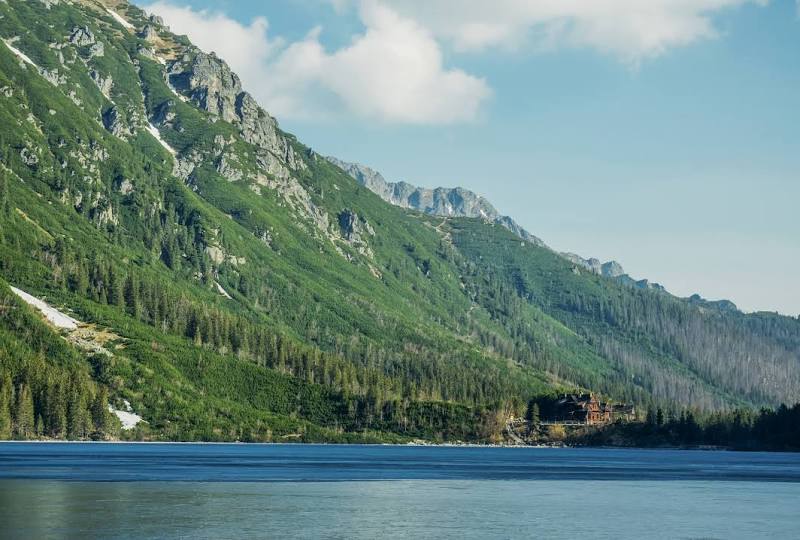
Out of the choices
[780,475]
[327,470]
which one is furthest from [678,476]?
[327,470]

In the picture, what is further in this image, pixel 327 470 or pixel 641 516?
pixel 327 470

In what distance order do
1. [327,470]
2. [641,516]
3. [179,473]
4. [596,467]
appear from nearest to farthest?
1. [641,516]
2. [179,473]
3. [327,470]
4. [596,467]

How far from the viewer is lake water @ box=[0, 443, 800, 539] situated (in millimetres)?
82438

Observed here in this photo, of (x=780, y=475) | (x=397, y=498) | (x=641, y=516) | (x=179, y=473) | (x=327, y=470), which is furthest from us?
(x=780, y=475)

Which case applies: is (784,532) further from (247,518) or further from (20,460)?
(20,460)

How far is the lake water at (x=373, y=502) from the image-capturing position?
82438 mm

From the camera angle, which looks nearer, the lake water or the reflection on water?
the reflection on water

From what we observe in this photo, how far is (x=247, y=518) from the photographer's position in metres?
87.9

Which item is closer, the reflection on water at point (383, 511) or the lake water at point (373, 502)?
the reflection on water at point (383, 511)

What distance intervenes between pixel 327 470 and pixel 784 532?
90.8m

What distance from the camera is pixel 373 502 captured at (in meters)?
107

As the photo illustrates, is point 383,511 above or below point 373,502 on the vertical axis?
below

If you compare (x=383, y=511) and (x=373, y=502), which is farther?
(x=373, y=502)

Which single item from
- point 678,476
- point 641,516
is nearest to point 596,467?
point 678,476
